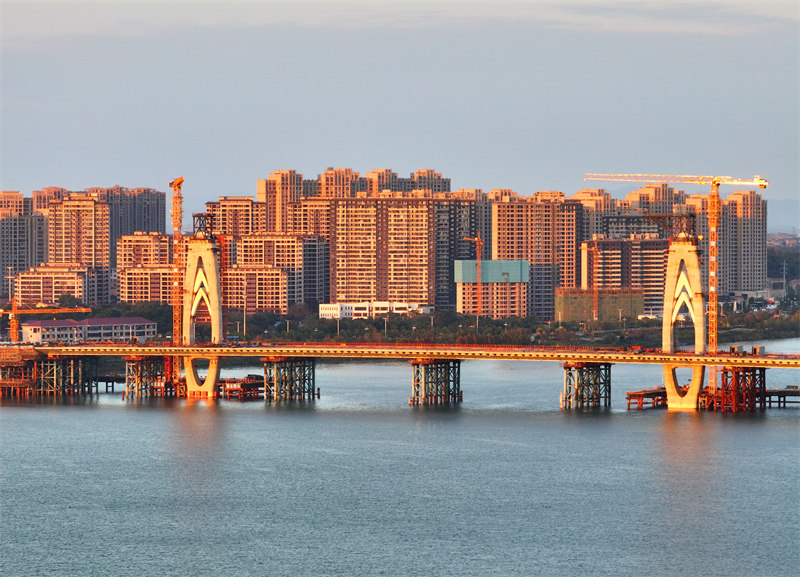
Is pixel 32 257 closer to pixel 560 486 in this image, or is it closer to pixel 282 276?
pixel 282 276

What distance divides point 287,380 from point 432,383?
582 centimetres

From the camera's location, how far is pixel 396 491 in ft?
155

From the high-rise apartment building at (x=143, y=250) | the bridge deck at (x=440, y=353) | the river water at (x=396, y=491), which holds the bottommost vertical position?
the river water at (x=396, y=491)

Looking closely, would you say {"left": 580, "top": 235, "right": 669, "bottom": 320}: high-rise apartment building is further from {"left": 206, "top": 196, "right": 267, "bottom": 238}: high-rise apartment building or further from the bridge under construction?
the bridge under construction

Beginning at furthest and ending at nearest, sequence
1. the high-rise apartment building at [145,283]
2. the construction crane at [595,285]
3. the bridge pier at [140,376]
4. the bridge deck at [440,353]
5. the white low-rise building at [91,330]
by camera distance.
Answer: the construction crane at [595,285], the high-rise apartment building at [145,283], the white low-rise building at [91,330], the bridge pier at [140,376], the bridge deck at [440,353]

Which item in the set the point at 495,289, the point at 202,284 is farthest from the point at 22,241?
the point at 202,284

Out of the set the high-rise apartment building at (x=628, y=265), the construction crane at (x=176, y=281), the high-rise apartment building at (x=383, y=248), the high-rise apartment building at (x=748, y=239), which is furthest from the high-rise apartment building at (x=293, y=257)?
the construction crane at (x=176, y=281)

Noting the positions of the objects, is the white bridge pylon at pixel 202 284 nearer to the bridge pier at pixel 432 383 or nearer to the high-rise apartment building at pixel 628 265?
the bridge pier at pixel 432 383

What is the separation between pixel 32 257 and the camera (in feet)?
500

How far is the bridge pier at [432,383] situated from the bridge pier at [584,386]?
440 centimetres

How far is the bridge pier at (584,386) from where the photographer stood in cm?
6562

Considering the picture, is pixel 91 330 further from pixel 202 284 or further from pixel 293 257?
pixel 293 257

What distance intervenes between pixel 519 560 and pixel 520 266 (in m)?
88.0

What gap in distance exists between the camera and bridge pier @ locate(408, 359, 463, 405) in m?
67.6
